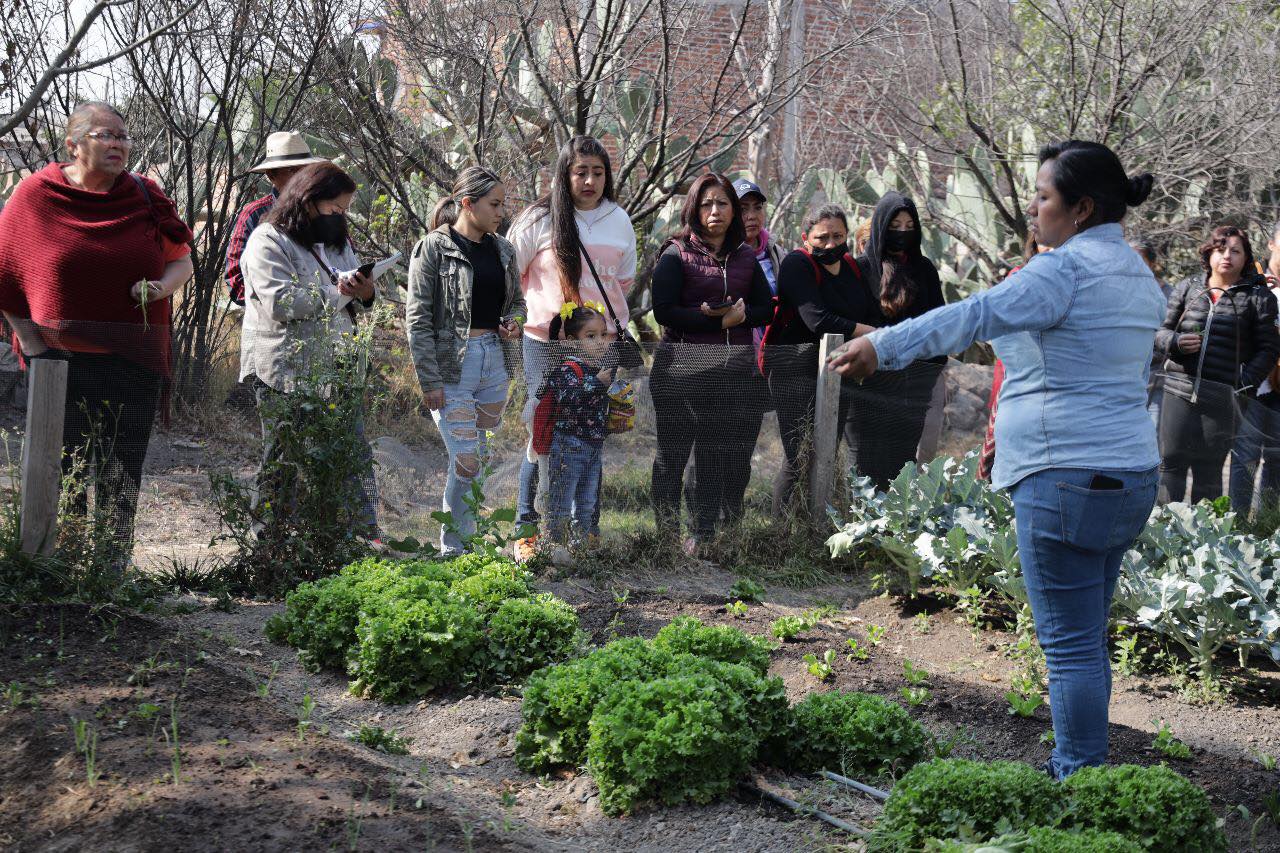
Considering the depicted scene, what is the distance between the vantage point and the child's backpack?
6.84m

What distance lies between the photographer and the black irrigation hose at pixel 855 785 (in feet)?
12.9

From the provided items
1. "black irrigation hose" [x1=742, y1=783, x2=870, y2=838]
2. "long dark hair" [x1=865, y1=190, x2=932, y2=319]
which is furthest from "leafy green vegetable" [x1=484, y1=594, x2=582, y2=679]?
"long dark hair" [x1=865, y1=190, x2=932, y2=319]

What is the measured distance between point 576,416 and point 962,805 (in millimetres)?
3898

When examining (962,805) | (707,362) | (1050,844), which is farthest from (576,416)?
(1050,844)

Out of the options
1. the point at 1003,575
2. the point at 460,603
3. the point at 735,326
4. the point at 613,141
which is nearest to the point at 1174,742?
the point at 1003,575

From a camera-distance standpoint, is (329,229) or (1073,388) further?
(329,229)

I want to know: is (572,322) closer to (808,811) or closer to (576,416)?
(576,416)

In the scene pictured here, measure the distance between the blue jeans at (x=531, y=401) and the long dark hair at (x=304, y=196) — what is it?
1308mm

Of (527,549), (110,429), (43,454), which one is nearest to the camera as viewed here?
(43,454)

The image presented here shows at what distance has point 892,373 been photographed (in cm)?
757

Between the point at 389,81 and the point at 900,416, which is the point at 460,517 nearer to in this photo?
the point at 900,416

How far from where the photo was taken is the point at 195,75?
9227 mm

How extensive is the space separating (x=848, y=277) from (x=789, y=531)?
1.61m

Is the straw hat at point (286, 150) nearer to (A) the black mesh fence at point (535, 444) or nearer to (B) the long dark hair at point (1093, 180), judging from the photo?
(A) the black mesh fence at point (535, 444)
